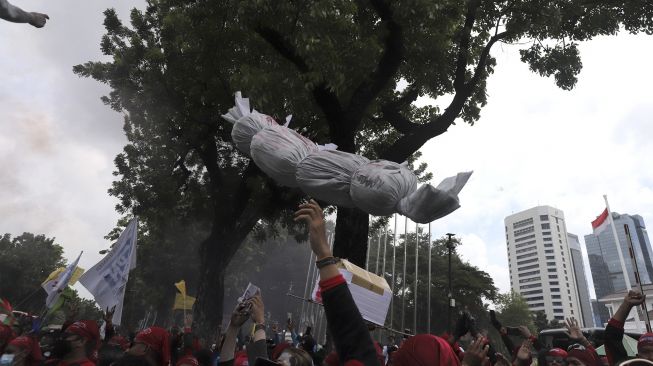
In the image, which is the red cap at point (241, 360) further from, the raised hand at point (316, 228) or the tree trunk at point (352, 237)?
the tree trunk at point (352, 237)

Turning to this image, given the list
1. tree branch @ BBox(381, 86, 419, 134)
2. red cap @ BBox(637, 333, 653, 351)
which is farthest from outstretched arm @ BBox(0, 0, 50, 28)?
tree branch @ BBox(381, 86, 419, 134)

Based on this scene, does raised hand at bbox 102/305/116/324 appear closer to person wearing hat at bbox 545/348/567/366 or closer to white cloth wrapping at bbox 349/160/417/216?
white cloth wrapping at bbox 349/160/417/216

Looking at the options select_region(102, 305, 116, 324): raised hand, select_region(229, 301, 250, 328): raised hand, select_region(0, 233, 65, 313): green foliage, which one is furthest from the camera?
select_region(0, 233, 65, 313): green foliage

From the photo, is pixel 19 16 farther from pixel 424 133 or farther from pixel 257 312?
pixel 424 133

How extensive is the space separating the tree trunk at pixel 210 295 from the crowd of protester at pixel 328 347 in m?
4.81

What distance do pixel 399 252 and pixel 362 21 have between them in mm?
32619

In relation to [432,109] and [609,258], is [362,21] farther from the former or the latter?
[609,258]

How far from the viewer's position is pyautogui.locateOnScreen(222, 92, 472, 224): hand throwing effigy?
3443mm

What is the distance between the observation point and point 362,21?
7.26 m

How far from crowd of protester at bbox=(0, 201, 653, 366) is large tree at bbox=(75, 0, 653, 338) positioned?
2.93m

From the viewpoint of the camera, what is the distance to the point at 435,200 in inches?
133

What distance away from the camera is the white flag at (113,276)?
632cm

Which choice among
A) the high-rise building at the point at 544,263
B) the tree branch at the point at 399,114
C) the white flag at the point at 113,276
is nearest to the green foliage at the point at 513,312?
the tree branch at the point at 399,114

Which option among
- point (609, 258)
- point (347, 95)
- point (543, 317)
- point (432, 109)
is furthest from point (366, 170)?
point (609, 258)
